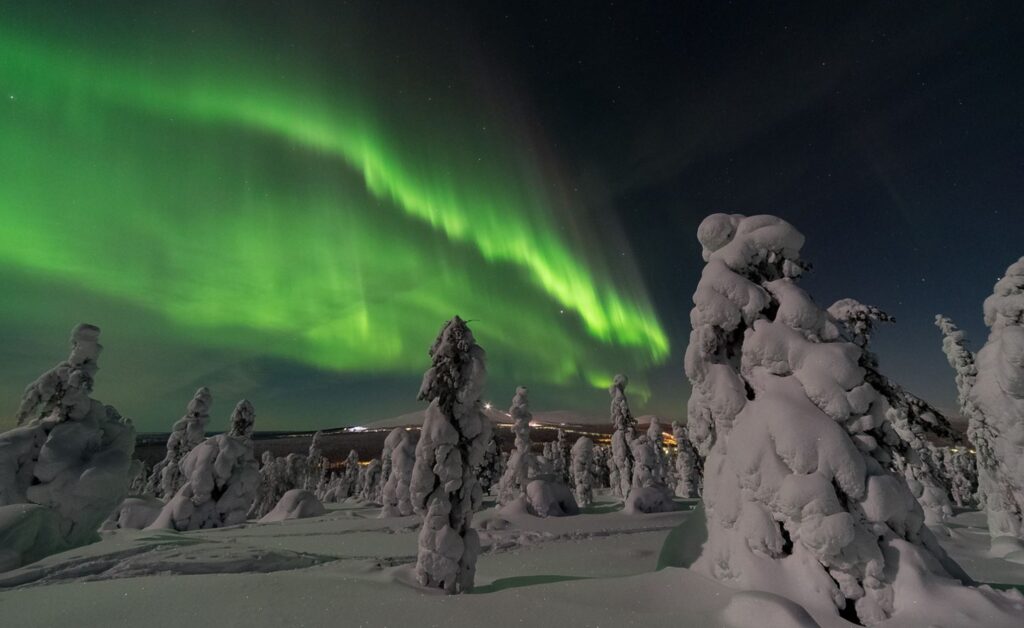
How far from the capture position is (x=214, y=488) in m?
25.2

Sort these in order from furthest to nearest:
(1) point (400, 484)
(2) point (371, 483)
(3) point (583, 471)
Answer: (2) point (371, 483)
(3) point (583, 471)
(1) point (400, 484)

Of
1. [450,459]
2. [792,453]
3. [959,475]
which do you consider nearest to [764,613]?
[792,453]

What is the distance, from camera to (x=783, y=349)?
7.23 meters

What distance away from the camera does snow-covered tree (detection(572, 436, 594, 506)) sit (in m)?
39.2

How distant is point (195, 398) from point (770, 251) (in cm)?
4397

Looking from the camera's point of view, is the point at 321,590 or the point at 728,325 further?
the point at 728,325

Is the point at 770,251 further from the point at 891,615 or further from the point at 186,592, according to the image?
the point at 186,592

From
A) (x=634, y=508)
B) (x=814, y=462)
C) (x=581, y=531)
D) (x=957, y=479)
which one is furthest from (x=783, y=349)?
(x=957, y=479)

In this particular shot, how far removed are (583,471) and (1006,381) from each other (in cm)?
3017

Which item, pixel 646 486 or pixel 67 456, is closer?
pixel 67 456

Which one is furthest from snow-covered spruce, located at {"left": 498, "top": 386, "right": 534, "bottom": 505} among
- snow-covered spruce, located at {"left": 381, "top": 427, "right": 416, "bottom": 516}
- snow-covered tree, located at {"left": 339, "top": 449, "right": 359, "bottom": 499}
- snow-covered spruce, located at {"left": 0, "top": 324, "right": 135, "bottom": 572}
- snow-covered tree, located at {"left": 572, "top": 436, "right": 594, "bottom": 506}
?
snow-covered tree, located at {"left": 339, "top": 449, "right": 359, "bottom": 499}

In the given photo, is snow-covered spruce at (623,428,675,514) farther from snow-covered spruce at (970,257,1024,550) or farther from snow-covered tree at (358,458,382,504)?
snow-covered tree at (358,458,382,504)

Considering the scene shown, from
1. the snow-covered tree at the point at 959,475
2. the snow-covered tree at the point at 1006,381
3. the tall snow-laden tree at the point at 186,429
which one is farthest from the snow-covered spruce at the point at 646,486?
the snow-covered tree at the point at 959,475

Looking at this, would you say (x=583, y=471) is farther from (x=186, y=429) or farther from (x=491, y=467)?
(x=186, y=429)
